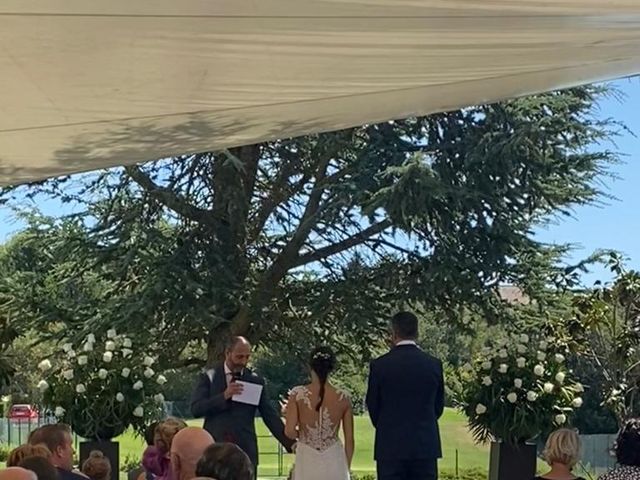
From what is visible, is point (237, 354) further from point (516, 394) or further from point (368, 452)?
point (368, 452)

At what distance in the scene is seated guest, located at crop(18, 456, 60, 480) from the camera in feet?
8.11

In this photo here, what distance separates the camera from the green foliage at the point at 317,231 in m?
10.1

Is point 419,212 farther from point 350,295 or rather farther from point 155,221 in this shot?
point 155,221

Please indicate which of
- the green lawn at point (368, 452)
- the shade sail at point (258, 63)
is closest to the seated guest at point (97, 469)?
the shade sail at point (258, 63)

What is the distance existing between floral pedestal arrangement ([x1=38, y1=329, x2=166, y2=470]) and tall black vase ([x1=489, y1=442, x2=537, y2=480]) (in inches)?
85.3

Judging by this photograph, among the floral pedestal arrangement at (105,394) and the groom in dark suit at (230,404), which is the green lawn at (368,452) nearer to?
the floral pedestal arrangement at (105,394)

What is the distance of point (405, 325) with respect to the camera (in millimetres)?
4363

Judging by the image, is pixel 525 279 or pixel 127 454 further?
pixel 127 454

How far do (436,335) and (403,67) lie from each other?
9.04 m

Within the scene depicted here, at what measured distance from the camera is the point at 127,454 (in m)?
11.8

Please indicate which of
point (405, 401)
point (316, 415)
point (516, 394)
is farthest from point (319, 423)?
point (516, 394)

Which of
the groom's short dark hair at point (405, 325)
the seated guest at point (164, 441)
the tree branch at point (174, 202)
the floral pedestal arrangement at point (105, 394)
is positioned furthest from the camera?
the tree branch at point (174, 202)

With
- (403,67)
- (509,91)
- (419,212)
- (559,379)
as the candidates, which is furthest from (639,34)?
(419,212)

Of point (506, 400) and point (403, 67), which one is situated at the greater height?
point (403, 67)
